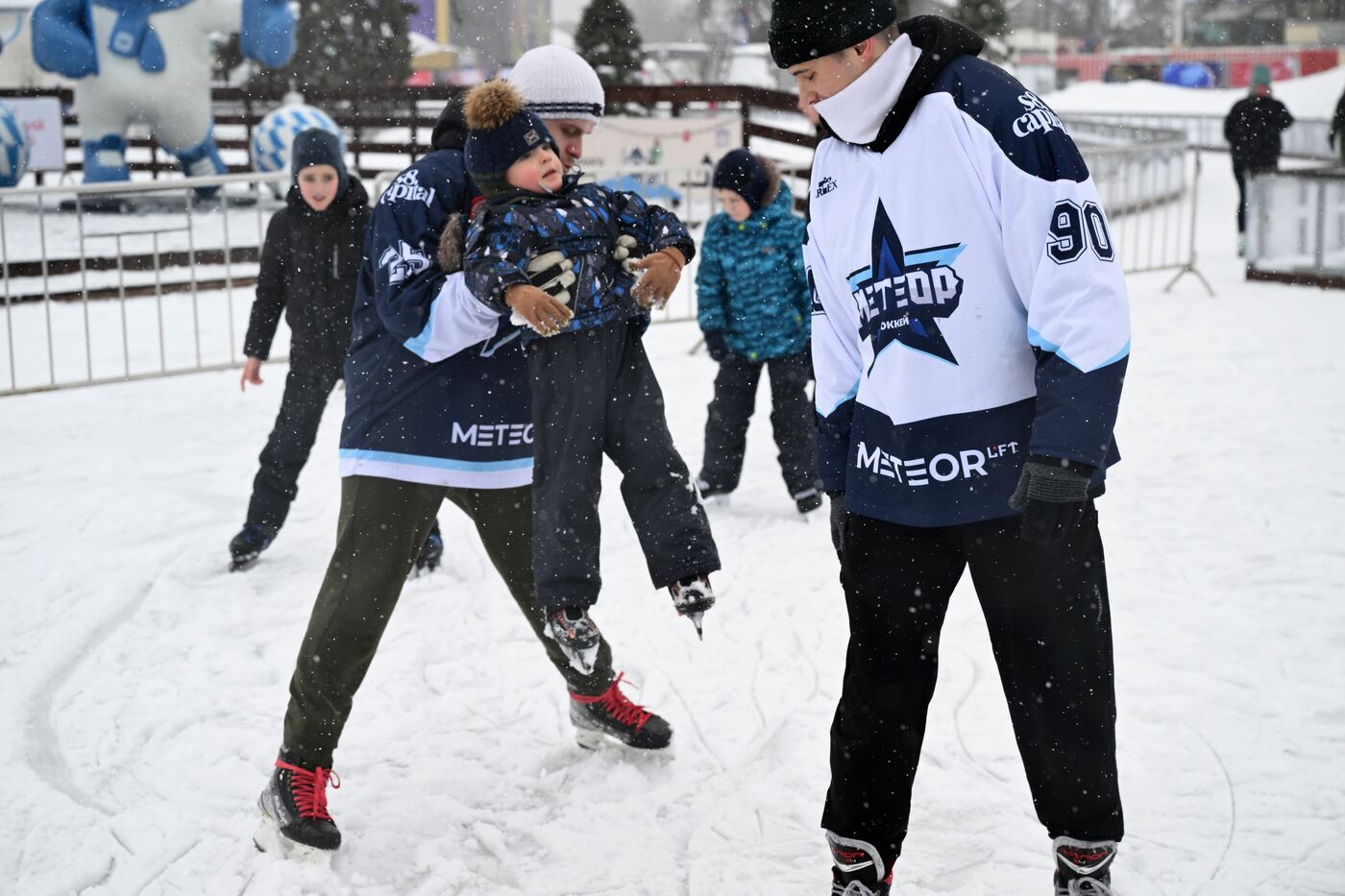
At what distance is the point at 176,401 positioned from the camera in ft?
29.8

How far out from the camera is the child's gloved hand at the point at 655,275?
10.5ft

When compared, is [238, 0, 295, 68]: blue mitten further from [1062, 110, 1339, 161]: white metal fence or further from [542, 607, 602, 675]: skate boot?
[542, 607, 602, 675]: skate boot

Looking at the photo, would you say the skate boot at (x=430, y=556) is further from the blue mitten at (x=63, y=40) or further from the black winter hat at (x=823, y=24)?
the blue mitten at (x=63, y=40)

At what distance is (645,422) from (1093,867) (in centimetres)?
149

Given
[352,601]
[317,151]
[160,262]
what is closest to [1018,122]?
[352,601]

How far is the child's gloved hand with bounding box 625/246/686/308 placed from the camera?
126 inches

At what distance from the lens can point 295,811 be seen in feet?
10.9

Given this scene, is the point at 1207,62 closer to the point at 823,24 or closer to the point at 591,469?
the point at 591,469

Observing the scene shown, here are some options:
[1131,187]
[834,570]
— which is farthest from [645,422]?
[1131,187]

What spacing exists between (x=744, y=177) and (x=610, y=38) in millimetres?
19126

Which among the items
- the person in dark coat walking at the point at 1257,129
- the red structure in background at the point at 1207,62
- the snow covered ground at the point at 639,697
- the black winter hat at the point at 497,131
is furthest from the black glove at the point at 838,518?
the red structure in background at the point at 1207,62

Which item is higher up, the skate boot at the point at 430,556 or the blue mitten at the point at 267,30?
the blue mitten at the point at 267,30

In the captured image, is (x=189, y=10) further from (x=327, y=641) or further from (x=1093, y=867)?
(x=1093, y=867)

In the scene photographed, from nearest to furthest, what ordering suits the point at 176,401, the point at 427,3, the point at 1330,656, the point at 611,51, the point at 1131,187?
the point at 1330,656, the point at 176,401, the point at 1131,187, the point at 611,51, the point at 427,3
